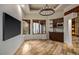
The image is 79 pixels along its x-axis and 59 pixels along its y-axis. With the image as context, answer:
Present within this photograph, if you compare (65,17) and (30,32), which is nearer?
(30,32)

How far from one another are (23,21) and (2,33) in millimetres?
1346

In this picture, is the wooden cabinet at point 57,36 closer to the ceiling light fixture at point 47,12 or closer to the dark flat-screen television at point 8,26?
the ceiling light fixture at point 47,12

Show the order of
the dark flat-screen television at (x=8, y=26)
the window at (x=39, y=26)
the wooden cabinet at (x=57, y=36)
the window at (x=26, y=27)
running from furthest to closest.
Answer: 1. the wooden cabinet at (x=57, y=36)
2. the window at (x=26, y=27)
3. the window at (x=39, y=26)
4. the dark flat-screen television at (x=8, y=26)

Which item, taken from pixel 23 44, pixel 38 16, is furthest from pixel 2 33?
pixel 23 44

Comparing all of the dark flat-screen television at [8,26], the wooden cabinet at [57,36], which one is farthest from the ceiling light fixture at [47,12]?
the dark flat-screen television at [8,26]

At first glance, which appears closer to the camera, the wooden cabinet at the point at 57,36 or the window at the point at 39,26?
the window at the point at 39,26

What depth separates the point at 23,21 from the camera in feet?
10.7

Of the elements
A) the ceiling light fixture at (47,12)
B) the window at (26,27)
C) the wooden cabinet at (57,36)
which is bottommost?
the wooden cabinet at (57,36)

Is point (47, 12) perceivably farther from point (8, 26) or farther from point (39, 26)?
point (8, 26)

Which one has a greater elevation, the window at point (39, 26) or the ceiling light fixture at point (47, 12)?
the ceiling light fixture at point (47, 12)

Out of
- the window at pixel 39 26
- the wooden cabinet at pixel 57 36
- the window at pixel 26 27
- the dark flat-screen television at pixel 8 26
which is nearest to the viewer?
the dark flat-screen television at pixel 8 26

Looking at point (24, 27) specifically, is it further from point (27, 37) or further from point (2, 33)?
point (2, 33)

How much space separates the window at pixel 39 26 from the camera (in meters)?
3.04

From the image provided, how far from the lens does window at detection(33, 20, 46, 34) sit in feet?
9.96
